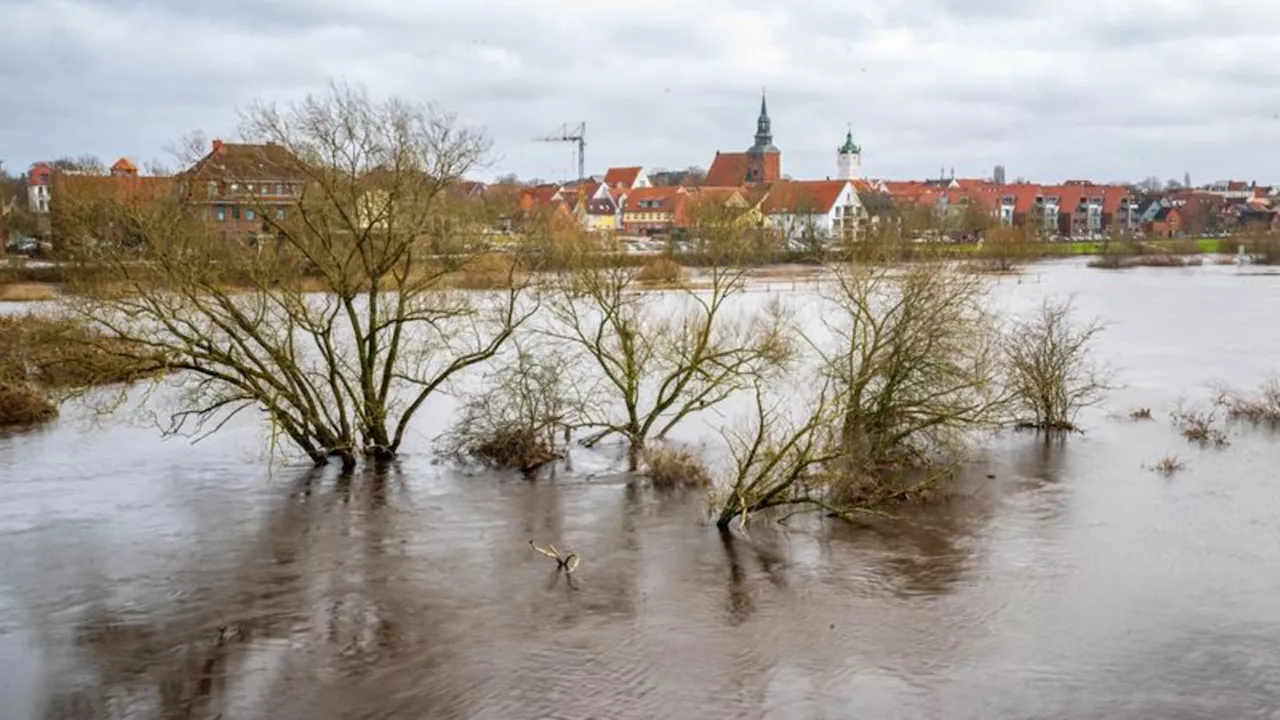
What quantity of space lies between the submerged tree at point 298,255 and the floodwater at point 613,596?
5.80 feet

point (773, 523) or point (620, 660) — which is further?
point (773, 523)

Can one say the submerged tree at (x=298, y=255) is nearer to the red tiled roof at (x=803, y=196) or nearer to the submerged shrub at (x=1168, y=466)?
the submerged shrub at (x=1168, y=466)

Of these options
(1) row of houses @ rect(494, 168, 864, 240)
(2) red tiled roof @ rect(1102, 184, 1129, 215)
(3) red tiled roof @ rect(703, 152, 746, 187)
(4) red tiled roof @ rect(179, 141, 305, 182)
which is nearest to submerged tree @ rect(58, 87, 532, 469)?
(4) red tiled roof @ rect(179, 141, 305, 182)

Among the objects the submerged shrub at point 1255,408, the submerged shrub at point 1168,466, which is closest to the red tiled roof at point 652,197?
the submerged shrub at point 1255,408

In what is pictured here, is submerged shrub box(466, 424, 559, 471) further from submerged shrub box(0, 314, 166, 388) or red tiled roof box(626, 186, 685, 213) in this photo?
red tiled roof box(626, 186, 685, 213)

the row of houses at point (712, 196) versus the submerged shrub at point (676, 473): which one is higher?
the row of houses at point (712, 196)

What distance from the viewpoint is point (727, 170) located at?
5054 inches

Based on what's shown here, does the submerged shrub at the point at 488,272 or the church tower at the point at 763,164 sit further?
the church tower at the point at 763,164

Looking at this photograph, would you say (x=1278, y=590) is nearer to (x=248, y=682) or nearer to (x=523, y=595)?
(x=523, y=595)

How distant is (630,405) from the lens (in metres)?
26.8

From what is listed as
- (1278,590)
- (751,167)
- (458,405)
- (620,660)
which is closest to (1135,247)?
(751,167)

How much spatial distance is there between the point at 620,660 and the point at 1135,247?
289 feet

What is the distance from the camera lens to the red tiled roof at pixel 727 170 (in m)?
126

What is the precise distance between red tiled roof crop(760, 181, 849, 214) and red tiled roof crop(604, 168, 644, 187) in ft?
95.1
